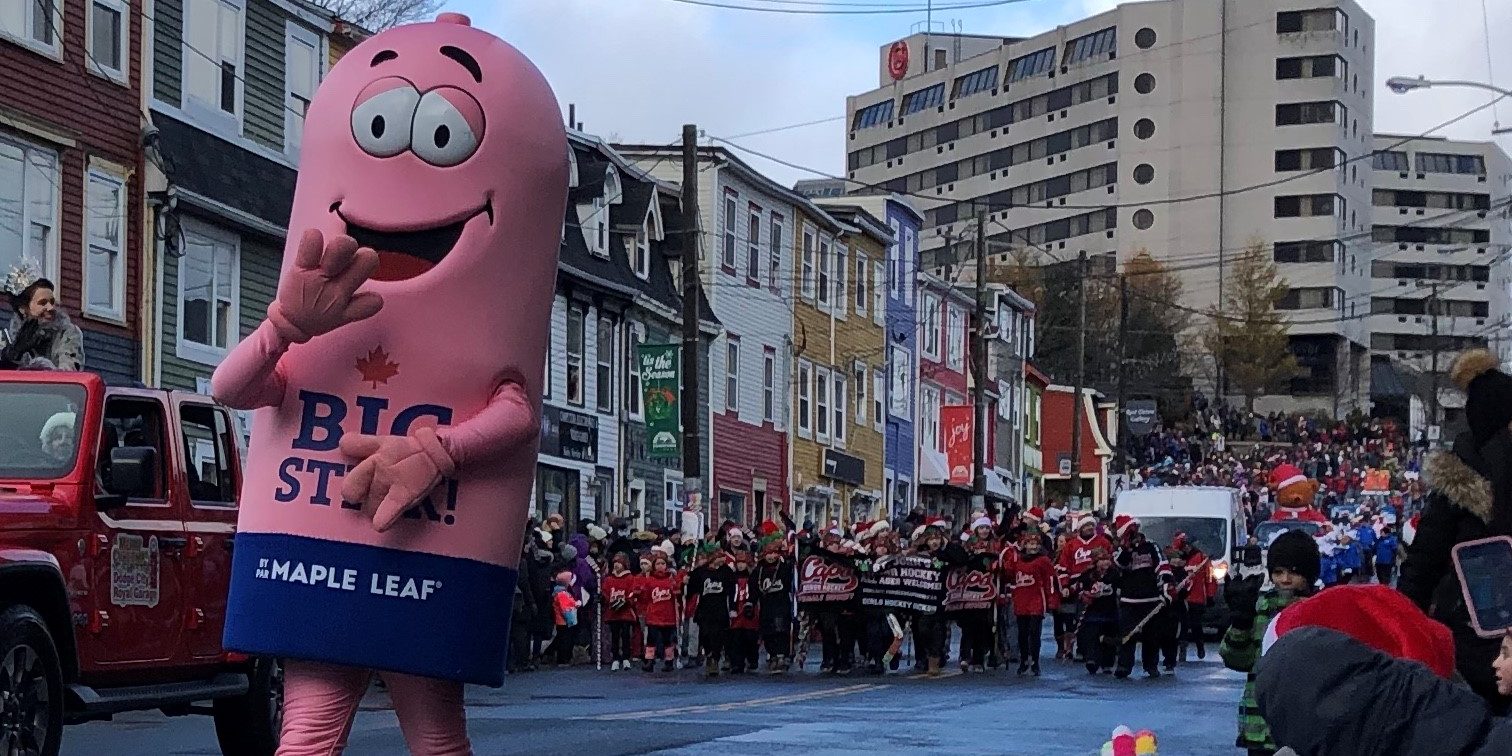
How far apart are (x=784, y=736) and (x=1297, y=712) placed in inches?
472

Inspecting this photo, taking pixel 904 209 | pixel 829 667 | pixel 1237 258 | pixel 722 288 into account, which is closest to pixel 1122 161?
pixel 1237 258

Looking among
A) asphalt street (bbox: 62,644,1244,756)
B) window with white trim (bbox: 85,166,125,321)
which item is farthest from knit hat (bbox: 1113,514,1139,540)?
window with white trim (bbox: 85,166,125,321)

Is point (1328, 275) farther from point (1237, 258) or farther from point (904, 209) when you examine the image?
point (904, 209)

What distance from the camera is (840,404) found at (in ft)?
191

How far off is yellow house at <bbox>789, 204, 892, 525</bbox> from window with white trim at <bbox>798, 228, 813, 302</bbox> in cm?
2

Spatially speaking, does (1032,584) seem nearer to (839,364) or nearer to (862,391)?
(839,364)

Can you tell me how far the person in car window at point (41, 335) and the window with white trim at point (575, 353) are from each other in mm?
28809

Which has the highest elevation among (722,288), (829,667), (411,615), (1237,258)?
(1237,258)

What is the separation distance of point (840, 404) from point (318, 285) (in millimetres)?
52189

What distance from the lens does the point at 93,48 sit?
1085 inches

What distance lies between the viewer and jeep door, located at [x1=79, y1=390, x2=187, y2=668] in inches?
439

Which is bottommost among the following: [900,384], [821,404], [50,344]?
[50,344]

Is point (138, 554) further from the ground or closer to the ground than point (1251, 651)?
further from the ground

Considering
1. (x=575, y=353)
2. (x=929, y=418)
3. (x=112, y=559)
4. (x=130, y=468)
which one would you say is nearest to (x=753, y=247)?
(x=575, y=353)
